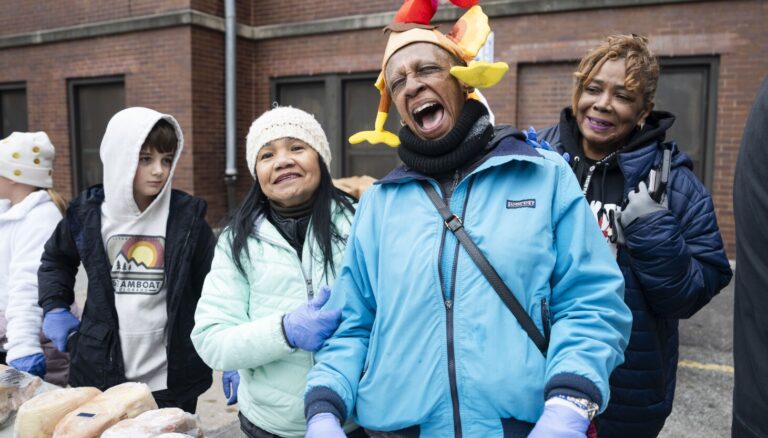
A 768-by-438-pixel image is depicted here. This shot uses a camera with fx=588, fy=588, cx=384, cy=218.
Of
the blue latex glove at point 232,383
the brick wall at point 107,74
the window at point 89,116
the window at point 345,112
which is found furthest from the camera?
the window at point 89,116

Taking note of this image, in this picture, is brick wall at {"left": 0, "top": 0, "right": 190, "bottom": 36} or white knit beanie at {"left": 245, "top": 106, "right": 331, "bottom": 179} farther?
brick wall at {"left": 0, "top": 0, "right": 190, "bottom": 36}

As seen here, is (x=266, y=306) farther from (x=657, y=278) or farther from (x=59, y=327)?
(x=657, y=278)

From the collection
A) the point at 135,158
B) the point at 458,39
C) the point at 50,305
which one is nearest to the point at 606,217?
the point at 458,39

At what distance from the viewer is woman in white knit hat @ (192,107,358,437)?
1.84 m

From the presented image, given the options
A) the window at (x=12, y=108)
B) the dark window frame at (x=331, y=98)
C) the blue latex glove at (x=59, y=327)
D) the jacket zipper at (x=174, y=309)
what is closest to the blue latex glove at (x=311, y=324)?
the jacket zipper at (x=174, y=309)

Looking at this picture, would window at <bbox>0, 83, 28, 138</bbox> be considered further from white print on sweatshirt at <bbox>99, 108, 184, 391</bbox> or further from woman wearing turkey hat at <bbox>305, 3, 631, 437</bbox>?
woman wearing turkey hat at <bbox>305, 3, 631, 437</bbox>

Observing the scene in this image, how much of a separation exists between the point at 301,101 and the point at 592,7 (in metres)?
4.46

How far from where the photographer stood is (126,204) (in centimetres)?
246

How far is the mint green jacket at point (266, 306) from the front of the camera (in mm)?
1917

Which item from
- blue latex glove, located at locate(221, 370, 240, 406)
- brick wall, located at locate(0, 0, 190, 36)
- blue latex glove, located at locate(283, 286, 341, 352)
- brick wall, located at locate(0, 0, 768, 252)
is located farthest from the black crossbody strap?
brick wall, located at locate(0, 0, 190, 36)

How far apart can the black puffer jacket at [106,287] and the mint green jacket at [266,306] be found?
1.72 feet

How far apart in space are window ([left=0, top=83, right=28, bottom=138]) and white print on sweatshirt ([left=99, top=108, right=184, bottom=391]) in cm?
961

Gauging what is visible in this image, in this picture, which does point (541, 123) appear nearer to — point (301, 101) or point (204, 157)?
point (301, 101)

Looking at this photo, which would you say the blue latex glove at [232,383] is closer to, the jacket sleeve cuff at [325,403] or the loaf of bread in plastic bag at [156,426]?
the loaf of bread in plastic bag at [156,426]
